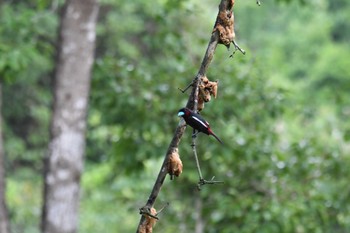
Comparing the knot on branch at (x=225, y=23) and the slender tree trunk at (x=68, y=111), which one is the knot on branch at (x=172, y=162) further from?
the slender tree trunk at (x=68, y=111)

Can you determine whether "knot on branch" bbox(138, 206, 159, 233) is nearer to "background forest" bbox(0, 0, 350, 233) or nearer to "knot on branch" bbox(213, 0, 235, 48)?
"knot on branch" bbox(213, 0, 235, 48)

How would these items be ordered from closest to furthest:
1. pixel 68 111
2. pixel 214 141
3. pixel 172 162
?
pixel 172 162
pixel 68 111
pixel 214 141

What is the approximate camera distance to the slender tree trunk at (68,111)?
17.5 feet

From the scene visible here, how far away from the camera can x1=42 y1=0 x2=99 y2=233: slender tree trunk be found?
17.5 ft

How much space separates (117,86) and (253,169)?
126 centimetres

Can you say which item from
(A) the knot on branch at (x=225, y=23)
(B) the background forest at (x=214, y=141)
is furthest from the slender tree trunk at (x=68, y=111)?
(A) the knot on branch at (x=225, y=23)

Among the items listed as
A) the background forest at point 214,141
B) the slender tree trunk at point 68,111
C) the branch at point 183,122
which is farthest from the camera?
the background forest at point 214,141

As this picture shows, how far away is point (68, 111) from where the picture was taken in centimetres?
535

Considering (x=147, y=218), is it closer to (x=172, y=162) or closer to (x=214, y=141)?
(x=172, y=162)

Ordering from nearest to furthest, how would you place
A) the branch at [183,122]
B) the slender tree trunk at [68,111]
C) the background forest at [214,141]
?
the branch at [183,122] < the slender tree trunk at [68,111] < the background forest at [214,141]

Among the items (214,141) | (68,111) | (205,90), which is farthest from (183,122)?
(214,141)

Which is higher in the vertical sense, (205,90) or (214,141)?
(214,141)

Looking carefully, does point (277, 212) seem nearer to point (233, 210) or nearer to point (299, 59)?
point (233, 210)

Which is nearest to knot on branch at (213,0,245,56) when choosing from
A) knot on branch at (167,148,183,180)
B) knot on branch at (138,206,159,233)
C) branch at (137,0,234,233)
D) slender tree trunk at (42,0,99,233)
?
branch at (137,0,234,233)
